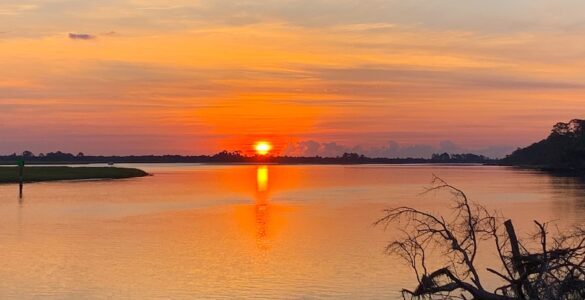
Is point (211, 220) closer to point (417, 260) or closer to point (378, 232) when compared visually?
point (378, 232)

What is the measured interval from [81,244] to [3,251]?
13.5ft

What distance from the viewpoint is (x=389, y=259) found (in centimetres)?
3058

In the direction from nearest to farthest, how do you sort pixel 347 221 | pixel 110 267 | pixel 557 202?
pixel 110 267 < pixel 347 221 < pixel 557 202

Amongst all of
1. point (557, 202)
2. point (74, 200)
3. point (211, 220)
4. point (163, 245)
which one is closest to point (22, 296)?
point (163, 245)

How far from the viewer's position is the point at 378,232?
41.7 m

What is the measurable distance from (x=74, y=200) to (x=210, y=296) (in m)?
51.3

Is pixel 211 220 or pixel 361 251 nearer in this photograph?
pixel 361 251

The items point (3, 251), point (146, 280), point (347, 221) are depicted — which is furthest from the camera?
point (347, 221)

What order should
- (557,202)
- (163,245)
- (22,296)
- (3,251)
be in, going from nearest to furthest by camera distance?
(22,296) → (3,251) → (163,245) → (557,202)

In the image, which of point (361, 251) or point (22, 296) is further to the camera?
point (361, 251)

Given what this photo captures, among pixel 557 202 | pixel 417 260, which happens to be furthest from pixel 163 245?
pixel 557 202

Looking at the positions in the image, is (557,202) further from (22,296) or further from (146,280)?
(22,296)

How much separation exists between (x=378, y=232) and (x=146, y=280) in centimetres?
1804

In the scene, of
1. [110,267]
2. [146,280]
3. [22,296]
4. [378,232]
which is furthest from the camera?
[378,232]
